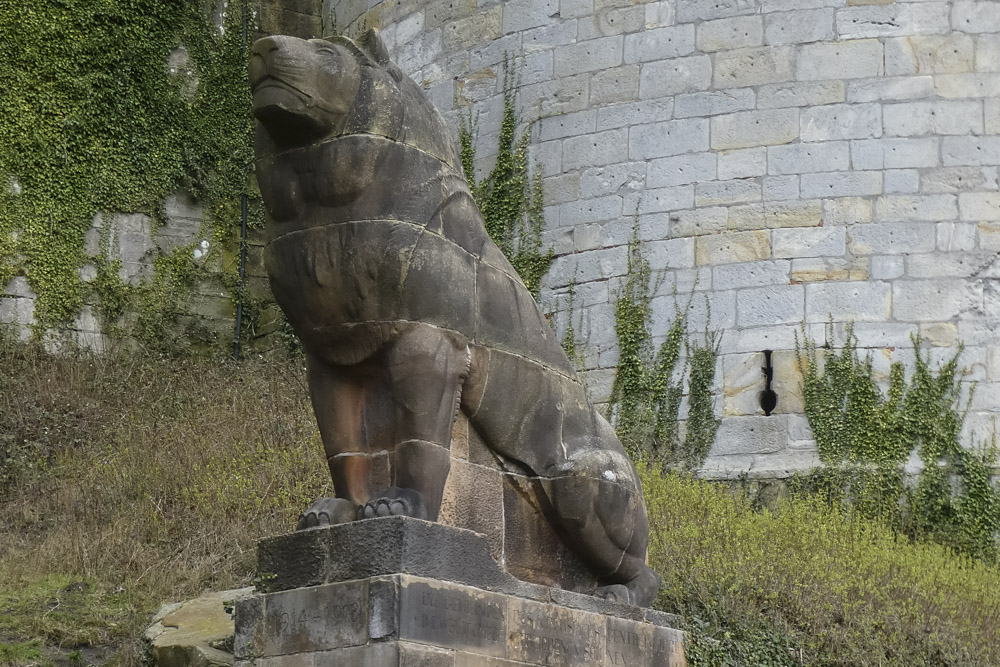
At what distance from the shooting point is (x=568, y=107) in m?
11.9

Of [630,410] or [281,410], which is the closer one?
[281,410]

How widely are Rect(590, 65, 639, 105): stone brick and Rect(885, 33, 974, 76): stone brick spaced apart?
1.94 metres

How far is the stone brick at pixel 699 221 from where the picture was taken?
36.5 feet

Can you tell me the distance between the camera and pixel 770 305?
10.8m

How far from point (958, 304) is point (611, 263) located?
8.57 feet

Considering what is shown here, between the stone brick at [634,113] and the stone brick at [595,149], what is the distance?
2.9 inches

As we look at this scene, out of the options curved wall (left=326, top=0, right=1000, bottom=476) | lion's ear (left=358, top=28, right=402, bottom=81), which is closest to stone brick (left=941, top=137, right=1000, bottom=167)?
curved wall (left=326, top=0, right=1000, bottom=476)

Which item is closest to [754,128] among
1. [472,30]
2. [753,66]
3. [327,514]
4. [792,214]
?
[753,66]

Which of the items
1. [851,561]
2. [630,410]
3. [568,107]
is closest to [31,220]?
[568,107]

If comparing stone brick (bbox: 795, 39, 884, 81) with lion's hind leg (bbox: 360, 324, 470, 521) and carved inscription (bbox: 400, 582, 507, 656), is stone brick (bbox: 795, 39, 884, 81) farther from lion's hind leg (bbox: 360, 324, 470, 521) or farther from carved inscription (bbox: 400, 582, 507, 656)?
carved inscription (bbox: 400, 582, 507, 656)

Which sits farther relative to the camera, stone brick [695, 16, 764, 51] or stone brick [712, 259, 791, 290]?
stone brick [695, 16, 764, 51]

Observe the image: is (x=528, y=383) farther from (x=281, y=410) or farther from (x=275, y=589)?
(x=281, y=410)

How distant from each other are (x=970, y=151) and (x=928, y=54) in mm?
806

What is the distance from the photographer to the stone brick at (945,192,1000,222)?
1076cm
